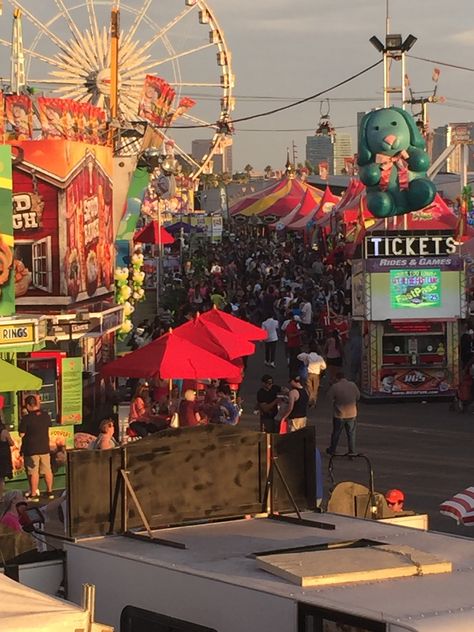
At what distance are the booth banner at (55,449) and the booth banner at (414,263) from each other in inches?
311

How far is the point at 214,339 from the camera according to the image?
18828 mm

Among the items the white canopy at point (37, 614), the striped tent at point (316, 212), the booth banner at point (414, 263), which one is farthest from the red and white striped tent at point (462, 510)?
the striped tent at point (316, 212)

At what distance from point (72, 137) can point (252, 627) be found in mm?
17931

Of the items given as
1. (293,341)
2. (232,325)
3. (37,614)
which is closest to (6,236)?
(232,325)

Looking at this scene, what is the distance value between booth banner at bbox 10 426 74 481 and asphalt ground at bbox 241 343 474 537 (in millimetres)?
2943

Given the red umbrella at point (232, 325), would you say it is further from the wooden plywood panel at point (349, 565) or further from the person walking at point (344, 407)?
the wooden plywood panel at point (349, 565)

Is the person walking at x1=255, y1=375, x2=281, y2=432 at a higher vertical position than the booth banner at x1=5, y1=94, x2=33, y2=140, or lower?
lower

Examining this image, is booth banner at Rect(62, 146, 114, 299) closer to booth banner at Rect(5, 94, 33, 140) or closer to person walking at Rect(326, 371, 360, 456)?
booth banner at Rect(5, 94, 33, 140)

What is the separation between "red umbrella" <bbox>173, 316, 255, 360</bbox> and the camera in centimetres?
1862

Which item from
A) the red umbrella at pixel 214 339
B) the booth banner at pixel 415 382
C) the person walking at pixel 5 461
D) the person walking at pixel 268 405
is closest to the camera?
the person walking at pixel 5 461

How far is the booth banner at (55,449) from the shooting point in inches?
647

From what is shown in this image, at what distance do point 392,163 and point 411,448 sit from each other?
10424mm

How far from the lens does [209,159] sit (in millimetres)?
59219

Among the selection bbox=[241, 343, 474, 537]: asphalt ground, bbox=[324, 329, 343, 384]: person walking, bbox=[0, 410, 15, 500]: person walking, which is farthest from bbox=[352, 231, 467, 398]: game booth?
bbox=[0, 410, 15, 500]: person walking
